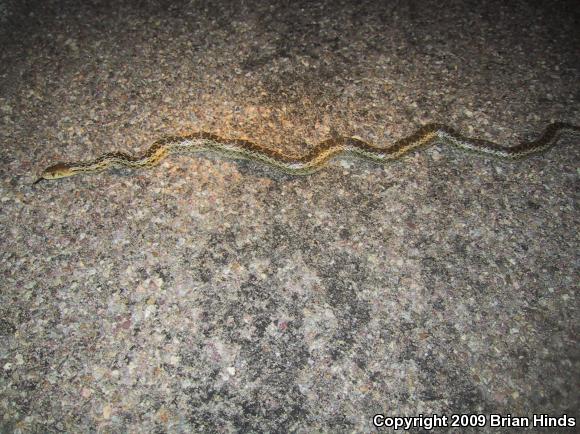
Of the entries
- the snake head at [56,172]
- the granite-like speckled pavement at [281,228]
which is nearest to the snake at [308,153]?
the snake head at [56,172]

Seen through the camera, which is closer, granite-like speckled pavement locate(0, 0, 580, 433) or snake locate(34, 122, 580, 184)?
granite-like speckled pavement locate(0, 0, 580, 433)

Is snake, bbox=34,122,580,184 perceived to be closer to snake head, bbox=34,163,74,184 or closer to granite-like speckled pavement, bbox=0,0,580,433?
snake head, bbox=34,163,74,184

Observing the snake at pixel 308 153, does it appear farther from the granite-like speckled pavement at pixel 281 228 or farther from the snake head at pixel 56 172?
the granite-like speckled pavement at pixel 281 228

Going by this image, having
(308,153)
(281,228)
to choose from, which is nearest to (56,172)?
(281,228)

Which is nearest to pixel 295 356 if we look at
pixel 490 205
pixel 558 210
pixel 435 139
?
pixel 490 205

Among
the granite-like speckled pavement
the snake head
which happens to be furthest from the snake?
the granite-like speckled pavement

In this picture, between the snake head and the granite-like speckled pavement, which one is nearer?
the granite-like speckled pavement
